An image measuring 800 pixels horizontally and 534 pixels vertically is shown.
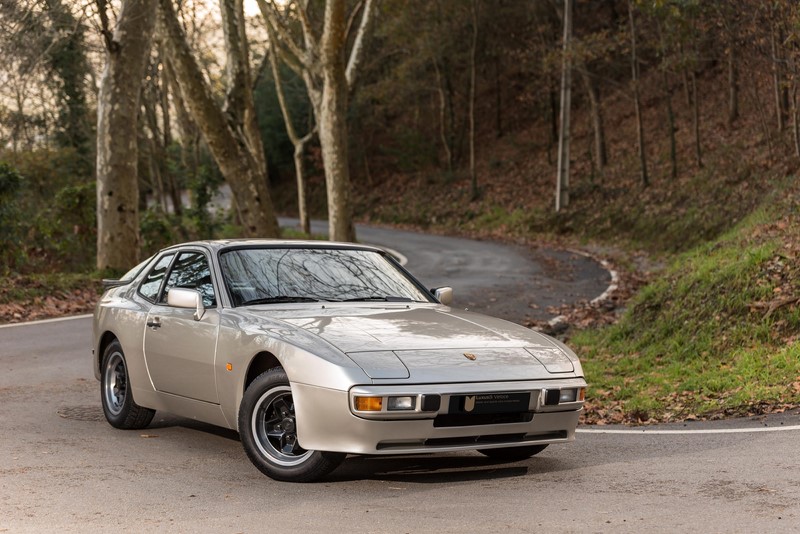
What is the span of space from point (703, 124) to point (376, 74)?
24.4 m

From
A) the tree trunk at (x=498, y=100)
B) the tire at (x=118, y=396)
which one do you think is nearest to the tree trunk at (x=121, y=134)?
the tire at (x=118, y=396)

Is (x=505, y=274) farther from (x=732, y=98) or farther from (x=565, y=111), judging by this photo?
(x=732, y=98)

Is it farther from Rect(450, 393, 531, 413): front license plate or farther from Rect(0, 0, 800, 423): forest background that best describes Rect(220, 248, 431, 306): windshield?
Rect(0, 0, 800, 423): forest background

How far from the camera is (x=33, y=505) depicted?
19.5 feet

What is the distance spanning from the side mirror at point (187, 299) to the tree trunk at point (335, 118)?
1917 centimetres

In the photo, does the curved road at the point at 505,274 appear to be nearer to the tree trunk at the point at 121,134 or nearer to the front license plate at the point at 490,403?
the tree trunk at the point at 121,134

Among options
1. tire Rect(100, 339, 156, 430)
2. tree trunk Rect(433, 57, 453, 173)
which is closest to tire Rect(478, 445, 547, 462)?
tire Rect(100, 339, 156, 430)

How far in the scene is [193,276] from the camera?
8.17 metres

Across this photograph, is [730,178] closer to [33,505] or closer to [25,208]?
[25,208]

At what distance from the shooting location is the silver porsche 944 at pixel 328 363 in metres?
6.25

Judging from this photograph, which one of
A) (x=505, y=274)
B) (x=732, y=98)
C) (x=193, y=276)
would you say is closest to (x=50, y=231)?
(x=505, y=274)

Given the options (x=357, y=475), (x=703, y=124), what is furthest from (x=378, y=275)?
(x=703, y=124)

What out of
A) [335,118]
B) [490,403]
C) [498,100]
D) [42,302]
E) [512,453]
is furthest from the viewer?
[498,100]

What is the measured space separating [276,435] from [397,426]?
2.90 ft
